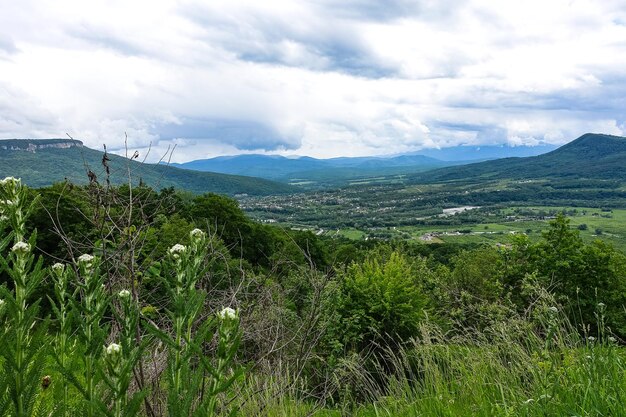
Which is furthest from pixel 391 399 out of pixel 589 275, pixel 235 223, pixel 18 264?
pixel 235 223

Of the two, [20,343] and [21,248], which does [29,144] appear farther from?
[20,343]

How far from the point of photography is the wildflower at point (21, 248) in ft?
4.82

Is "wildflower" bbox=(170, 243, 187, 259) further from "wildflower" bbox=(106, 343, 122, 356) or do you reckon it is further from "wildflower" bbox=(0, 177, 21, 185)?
"wildflower" bbox=(0, 177, 21, 185)

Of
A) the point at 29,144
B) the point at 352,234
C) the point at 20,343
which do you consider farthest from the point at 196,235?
the point at 29,144

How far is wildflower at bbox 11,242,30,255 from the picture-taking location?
4.82 feet

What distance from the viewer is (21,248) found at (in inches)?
58.4

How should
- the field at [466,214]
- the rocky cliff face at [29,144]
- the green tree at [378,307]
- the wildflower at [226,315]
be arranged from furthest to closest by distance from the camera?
the rocky cliff face at [29,144] < the field at [466,214] < the green tree at [378,307] < the wildflower at [226,315]

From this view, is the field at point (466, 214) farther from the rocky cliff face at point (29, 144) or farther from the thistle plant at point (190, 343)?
the thistle plant at point (190, 343)

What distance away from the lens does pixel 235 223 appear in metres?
38.8

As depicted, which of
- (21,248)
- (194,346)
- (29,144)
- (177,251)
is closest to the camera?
(194,346)

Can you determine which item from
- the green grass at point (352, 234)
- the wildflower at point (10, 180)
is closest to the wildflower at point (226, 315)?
the wildflower at point (10, 180)

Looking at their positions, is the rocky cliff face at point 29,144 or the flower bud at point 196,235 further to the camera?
the rocky cliff face at point 29,144

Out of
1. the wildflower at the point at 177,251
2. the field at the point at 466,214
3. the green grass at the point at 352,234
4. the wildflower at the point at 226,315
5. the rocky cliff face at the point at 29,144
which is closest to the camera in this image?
the wildflower at the point at 226,315

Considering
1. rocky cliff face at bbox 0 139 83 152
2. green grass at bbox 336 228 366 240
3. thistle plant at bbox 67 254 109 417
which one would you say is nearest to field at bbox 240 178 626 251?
green grass at bbox 336 228 366 240
